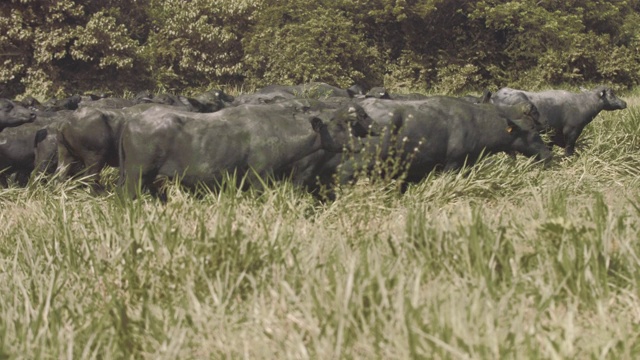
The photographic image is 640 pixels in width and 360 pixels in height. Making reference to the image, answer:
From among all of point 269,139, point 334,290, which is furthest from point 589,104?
point 334,290

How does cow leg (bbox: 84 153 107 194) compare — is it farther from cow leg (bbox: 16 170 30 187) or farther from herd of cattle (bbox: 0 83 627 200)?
cow leg (bbox: 16 170 30 187)

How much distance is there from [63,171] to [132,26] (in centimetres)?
1640

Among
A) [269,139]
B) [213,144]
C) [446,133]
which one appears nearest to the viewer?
[213,144]

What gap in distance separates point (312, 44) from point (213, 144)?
48.3 feet

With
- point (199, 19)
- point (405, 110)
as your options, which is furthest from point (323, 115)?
point (199, 19)

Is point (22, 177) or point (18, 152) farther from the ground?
point (18, 152)

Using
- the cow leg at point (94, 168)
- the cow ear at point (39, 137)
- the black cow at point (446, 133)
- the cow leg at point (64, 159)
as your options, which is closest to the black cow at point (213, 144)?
the black cow at point (446, 133)

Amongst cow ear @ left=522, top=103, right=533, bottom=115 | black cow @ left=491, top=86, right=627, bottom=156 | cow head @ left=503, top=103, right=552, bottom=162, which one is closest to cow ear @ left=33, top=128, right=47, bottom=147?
cow head @ left=503, top=103, right=552, bottom=162

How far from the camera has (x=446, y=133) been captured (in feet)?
24.2

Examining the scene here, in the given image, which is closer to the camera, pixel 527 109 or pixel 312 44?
pixel 527 109

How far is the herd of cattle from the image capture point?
5.99 meters

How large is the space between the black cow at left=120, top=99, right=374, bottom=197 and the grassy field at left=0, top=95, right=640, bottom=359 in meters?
1.40

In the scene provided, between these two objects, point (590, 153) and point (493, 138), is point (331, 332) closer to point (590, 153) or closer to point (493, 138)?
point (493, 138)

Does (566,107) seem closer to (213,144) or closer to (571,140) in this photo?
(571,140)
